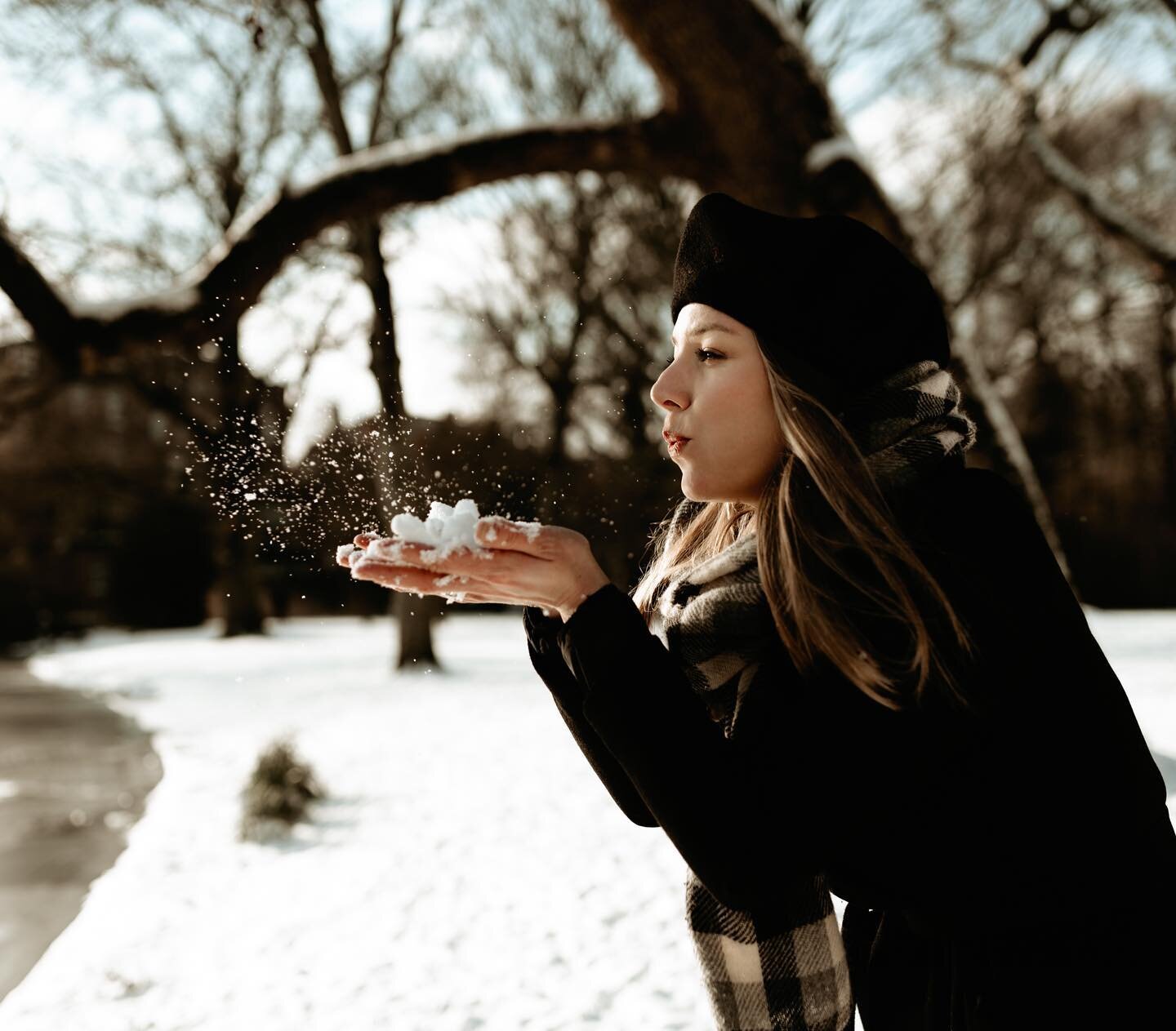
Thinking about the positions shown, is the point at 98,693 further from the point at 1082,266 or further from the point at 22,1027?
the point at 1082,266

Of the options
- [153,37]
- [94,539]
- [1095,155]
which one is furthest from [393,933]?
[94,539]

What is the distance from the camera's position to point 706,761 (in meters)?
1.16

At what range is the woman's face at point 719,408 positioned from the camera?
139 cm

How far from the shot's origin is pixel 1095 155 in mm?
18594

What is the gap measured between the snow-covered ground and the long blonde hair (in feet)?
8.00

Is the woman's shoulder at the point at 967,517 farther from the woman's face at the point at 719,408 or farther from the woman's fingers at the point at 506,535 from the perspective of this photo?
the woman's fingers at the point at 506,535

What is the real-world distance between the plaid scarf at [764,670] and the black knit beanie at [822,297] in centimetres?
5

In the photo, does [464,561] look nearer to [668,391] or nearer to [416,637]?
[668,391]

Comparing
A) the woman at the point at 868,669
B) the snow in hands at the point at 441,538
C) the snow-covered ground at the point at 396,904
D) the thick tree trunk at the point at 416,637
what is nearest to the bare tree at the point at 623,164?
the snow-covered ground at the point at 396,904

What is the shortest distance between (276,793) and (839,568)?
693 centimetres

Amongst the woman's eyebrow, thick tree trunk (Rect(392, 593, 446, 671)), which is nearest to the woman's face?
the woman's eyebrow

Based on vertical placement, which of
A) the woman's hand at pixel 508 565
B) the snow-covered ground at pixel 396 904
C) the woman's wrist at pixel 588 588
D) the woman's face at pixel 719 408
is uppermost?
the woman's face at pixel 719 408

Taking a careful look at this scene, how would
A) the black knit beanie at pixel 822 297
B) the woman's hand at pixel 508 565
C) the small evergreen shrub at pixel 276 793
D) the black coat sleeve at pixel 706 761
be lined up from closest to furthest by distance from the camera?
the black coat sleeve at pixel 706 761 < the woman's hand at pixel 508 565 < the black knit beanie at pixel 822 297 < the small evergreen shrub at pixel 276 793

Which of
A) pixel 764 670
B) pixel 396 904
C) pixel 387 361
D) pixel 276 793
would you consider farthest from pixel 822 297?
pixel 276 793
